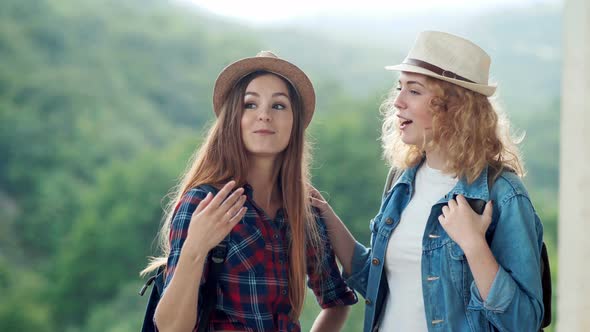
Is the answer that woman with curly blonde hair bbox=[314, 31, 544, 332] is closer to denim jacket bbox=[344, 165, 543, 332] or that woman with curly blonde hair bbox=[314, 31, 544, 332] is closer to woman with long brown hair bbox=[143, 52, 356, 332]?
denim jacket bbox=[344, 165, 543, 332]

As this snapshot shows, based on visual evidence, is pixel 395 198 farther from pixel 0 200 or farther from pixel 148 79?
pixel 148 79

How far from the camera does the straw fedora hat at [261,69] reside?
2.78m

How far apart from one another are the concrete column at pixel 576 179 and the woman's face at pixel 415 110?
60 cm

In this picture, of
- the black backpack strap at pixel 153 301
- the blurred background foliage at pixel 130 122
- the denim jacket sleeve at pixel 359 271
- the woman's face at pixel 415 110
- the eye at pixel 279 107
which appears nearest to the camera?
the black backpack strap at pixel 153 301

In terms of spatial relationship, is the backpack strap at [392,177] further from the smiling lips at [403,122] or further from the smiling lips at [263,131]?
the smiling lips at [263,131]

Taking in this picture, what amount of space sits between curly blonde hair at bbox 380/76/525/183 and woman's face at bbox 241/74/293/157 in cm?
51

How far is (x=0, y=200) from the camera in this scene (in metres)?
38.2

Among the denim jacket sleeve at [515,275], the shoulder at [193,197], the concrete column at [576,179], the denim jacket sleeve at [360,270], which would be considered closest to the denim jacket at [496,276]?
the denim jacket sleeve at [515,275]

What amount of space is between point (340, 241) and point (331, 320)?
1.01 feet

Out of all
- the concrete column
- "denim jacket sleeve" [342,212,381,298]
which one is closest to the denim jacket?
"denim jacket sleeve" [342,212,381,298]

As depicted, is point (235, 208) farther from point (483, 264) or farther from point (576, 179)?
point (576, 179)

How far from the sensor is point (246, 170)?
9.14 feet

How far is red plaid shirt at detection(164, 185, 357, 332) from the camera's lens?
256 centimetres

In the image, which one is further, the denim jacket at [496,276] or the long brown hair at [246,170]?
the long brown hair at [246,170]
